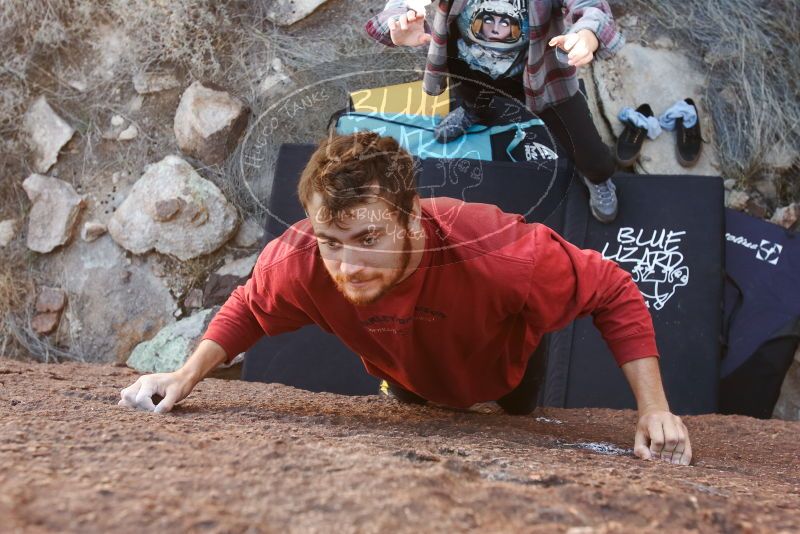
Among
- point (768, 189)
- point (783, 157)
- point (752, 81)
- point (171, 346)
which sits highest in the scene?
point (752, 81)

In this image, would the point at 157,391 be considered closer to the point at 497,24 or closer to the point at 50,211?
the point at 497,24

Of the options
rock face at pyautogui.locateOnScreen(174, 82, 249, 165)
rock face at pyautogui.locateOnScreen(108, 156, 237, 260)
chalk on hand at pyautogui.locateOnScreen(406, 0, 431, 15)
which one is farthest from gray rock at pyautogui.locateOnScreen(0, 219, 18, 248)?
chalk on hand at pyautogui.locateOnScreen(406, 0, 431, 15)

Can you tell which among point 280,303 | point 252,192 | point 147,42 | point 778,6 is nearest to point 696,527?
point 252,192

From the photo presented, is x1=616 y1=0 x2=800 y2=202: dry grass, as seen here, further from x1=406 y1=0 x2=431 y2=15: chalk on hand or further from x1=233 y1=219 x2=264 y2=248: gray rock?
x1=406 y1=0 x2=431 y2=15: chalk on hand

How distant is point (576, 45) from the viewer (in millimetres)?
1078

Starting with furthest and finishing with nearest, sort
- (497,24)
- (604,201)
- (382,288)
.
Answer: (604,201) → (382,288) → (497,24)

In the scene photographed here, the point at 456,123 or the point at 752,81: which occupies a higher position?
the point at 752,81

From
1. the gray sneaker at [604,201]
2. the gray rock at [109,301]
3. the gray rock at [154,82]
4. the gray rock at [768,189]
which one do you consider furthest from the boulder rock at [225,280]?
the gray rock at [768,189]

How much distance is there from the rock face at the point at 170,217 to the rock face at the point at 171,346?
27 centimetres

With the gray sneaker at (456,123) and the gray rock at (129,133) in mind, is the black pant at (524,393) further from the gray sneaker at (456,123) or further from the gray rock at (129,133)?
the gray rock at (129,133)

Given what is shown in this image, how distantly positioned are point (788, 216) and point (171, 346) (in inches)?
88.7

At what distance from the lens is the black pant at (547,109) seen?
1034 mm

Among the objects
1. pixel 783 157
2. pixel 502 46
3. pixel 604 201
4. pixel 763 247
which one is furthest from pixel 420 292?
pixel 783 157

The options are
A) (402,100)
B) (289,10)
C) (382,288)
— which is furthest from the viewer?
(289,10)
